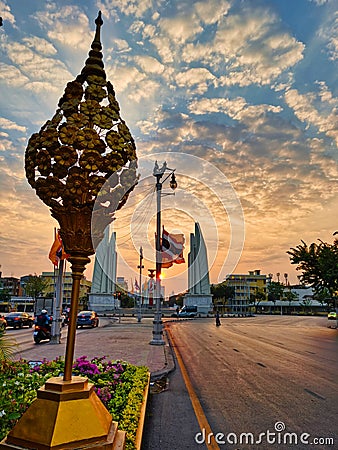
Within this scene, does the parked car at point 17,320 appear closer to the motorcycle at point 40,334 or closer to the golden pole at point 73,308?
the motorcycle at point 40,334

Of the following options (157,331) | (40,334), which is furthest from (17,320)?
(157,331)

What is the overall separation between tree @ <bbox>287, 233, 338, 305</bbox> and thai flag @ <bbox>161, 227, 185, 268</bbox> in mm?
18061

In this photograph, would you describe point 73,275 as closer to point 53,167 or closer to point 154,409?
point 53,167

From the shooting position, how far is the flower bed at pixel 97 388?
3.85 meters

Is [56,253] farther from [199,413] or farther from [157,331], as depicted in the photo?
[199,413]

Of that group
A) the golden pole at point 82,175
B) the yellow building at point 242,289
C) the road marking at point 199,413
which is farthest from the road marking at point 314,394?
the yellow building at point 242,289

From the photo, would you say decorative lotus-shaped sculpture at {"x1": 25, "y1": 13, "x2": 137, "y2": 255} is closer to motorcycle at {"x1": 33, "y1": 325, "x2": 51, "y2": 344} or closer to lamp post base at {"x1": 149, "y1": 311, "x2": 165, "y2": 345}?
lamp post base at {"x1": 149, "y1": 311, "x2": 165, "y2": 345}

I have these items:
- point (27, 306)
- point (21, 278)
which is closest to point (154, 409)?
point (27, 306)

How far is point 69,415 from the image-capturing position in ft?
8.76

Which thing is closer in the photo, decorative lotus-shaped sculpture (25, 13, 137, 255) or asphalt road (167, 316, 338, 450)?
decorative lotus-shaped sculpture (25, 13, 137, 255)

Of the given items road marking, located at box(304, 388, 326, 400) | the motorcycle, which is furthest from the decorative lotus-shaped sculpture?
the motorcycle

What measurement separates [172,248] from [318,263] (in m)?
19.3

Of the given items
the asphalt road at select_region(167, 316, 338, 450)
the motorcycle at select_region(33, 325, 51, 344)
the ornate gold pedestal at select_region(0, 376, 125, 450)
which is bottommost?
the asphalt road at select_region(167, 316, 338, 450)

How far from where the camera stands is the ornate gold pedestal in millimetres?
2549
